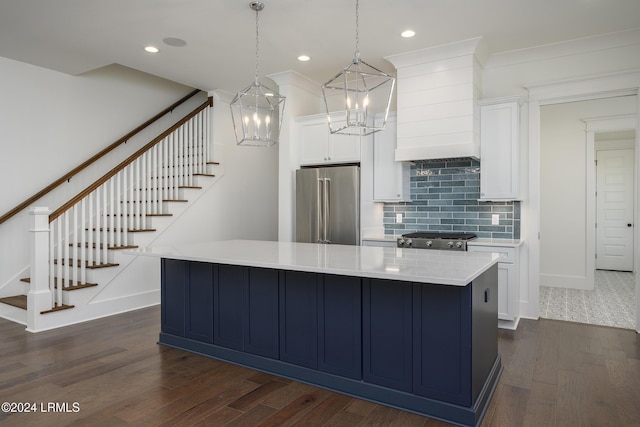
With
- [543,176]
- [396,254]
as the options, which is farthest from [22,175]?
[543,176]

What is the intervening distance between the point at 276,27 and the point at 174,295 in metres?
2.58

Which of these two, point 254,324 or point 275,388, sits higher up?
point 254,324

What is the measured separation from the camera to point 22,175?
189 inches

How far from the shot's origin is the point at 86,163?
5277 mm

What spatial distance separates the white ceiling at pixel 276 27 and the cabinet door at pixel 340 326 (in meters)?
2.29

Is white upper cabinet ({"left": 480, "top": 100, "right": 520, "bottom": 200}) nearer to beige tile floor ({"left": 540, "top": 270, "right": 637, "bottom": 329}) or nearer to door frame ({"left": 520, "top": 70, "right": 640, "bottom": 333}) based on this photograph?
door frame ({"left": 520, "top": 70, "right": 640, "bottom": 333})

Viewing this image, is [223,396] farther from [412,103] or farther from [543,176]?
[543,176]

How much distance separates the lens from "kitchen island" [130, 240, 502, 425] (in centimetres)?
228

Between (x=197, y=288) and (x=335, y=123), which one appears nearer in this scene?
(x=197, y=288)

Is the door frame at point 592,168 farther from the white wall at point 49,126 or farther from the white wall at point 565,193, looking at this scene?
the white wall at point 49,126

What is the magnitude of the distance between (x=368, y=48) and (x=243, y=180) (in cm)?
303

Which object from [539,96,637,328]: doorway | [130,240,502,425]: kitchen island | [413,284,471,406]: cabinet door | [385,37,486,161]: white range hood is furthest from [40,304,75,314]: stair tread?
[539,96,637,328]: doorway

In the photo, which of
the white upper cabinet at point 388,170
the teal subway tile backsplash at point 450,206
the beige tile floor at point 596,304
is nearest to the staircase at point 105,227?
the white upper cabinet at point 388,170

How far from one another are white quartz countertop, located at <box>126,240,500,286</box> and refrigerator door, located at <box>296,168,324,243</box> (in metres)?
1.46
